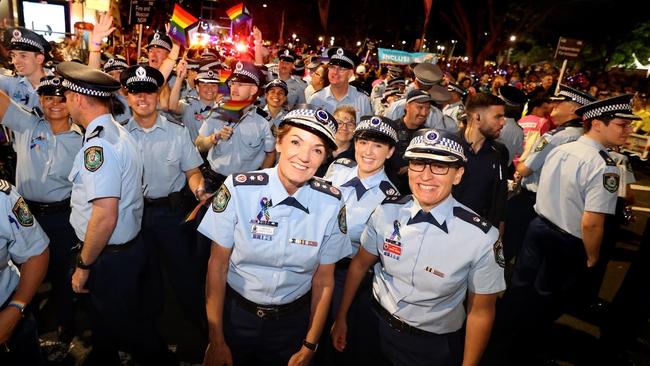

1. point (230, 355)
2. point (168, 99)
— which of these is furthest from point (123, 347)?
point (168, 99)

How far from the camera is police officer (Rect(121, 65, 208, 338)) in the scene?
4113mm

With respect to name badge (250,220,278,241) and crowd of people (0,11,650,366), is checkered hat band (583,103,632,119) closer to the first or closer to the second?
crowd of people (0,11,650,366)

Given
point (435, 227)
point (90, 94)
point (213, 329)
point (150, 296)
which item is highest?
point (90, 94)

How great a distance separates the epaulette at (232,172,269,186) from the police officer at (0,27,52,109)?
13.5ft

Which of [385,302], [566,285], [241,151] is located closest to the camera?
[385,302]

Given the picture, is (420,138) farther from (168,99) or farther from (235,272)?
(168,99)

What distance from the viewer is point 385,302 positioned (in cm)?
270

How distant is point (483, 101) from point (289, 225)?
2960 mm

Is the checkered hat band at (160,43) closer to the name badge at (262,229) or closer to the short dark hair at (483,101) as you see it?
the short dark hair at (483,101)

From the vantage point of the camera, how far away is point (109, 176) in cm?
291

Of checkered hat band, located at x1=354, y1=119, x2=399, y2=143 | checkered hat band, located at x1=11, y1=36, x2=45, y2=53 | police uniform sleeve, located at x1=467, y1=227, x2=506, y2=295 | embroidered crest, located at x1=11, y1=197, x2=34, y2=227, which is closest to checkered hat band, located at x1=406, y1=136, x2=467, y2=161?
police uniform sleeve, located at x1=467, y1=227, x2=506, y2=295

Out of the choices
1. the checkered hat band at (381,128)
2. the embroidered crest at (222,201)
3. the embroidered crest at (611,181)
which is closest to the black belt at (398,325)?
the embroidered crest at (222,201)

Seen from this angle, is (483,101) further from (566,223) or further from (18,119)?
(18,119)

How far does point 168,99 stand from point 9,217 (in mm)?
4213
